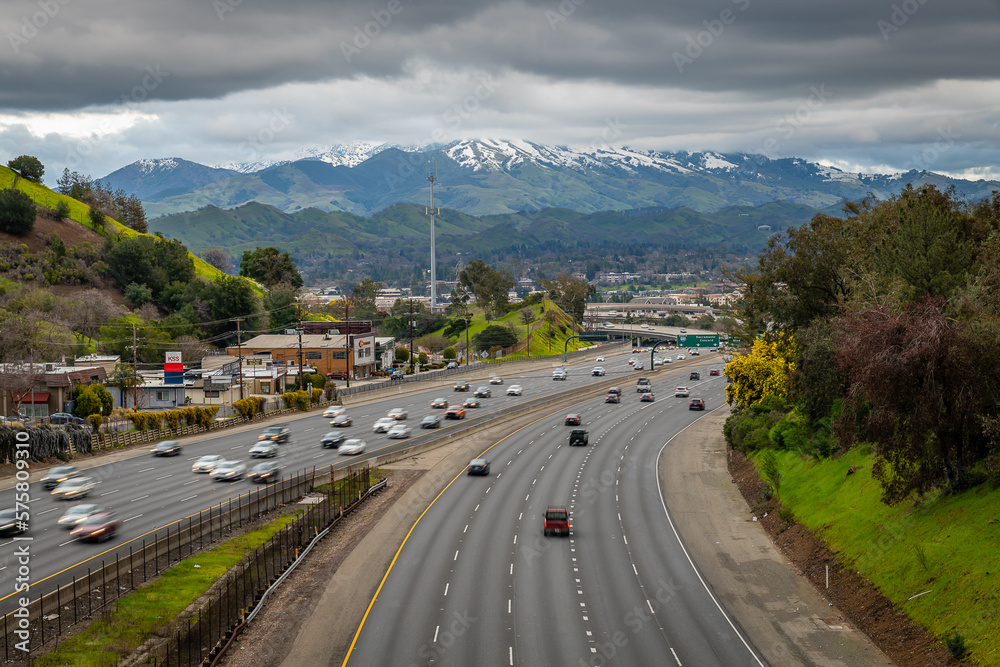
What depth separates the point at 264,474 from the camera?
54.6 metres

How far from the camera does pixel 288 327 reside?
152375mm

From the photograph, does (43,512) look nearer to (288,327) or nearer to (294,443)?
(294,443)

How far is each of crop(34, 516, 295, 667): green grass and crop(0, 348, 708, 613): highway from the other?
272 centimetres

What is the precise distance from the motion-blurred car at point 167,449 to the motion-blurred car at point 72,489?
1446cm

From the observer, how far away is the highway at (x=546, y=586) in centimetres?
2900

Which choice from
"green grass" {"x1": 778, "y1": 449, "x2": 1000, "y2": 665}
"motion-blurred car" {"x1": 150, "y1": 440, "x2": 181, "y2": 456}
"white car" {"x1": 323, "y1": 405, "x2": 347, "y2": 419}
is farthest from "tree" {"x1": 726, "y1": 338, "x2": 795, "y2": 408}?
"motion-blurred car" {"x1": 150, "y1": 440, "x2": 181, "y2": 456}

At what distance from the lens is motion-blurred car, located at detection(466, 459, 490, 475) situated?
60.7 m

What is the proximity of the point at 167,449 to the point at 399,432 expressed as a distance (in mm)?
19876

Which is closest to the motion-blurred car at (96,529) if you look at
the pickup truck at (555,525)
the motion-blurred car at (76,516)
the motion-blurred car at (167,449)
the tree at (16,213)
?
the motion-blurred car at (76,516)

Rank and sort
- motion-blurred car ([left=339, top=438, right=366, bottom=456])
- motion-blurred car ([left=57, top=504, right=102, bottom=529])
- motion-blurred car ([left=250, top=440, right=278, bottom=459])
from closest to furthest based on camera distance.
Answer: motion-blurred car ([left=57, top=504, right=102, bottom=529]) < motion-blurred car ([left=250, top=440, right=278, bottom=459]) < motion-blurred car ([left=339, top=438, right=366, bottom=456])

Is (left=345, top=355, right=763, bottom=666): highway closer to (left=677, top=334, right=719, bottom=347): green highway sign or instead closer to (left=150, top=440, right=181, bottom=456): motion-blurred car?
(left=150, top=440, right=181, bottom=456): motion-blurred car

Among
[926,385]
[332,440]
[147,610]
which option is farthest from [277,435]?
[926,385]

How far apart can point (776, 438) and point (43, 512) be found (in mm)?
47189

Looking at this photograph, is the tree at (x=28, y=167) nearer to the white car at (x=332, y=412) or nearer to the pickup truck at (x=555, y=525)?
the white car at (x=332, y=412)
